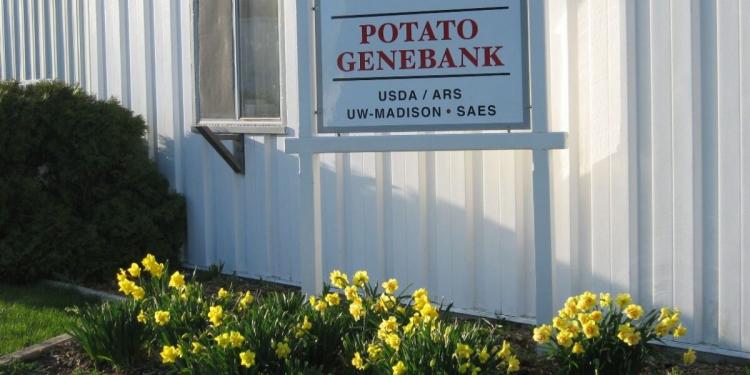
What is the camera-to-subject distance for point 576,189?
5840 millimetres

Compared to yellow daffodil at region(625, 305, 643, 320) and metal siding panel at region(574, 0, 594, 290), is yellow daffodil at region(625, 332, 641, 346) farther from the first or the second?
metal siding panel at region(574, 0, 594, 290)

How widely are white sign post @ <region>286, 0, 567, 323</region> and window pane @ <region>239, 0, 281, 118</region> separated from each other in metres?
1.99

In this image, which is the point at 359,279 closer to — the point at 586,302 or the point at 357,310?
the point at 357,310

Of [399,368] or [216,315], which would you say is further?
[216,315]

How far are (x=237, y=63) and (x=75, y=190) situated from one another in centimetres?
175

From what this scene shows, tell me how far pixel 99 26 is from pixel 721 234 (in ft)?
20.2

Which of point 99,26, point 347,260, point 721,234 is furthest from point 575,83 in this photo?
point 99,26

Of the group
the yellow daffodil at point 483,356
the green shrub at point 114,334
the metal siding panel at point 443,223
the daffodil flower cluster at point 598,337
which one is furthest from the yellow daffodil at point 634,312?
the green shrub at point 114,334

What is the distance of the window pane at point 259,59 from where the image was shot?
756 centimetres

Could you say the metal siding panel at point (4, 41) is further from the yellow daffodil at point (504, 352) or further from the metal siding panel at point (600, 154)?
the yellow daffodil at point (504, 352)

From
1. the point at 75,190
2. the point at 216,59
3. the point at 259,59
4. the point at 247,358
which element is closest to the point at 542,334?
the point at 247,358

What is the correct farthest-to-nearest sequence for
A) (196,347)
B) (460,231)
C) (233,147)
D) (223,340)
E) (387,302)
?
(233,147) < (460,231) < (387,302) < (196,347) < (223,340)

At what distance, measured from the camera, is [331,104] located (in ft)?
18.3

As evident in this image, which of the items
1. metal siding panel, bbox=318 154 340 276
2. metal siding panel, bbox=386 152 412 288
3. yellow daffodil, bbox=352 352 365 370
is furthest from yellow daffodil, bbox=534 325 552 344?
metal siding panel, bbox=318 154 340 276
